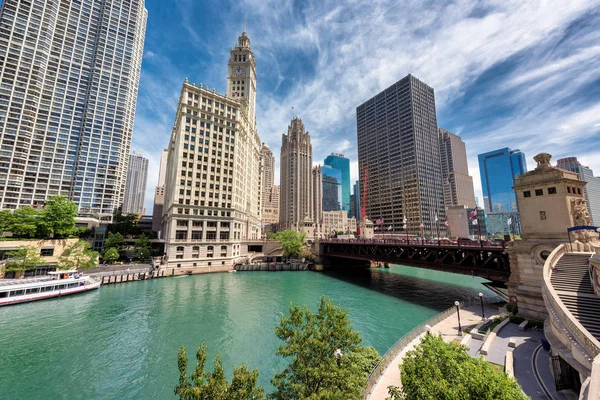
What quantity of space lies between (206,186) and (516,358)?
76.8 metres

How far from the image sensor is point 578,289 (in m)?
20.0

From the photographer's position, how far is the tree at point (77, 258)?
2066 inches

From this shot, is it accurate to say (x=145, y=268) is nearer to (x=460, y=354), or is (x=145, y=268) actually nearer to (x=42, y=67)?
(x=460, y=354)

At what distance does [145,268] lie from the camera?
6156 cm

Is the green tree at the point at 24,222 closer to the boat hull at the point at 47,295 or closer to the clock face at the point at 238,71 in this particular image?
the boat hull at the point at 47,295

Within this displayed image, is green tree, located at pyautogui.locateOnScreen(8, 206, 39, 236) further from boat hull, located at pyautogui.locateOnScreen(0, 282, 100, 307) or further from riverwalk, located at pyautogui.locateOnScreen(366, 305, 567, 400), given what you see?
riverwalk, located at pyautogui.locateOnScreen(366, 305, 567, 400)

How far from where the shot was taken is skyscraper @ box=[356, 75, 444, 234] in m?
161

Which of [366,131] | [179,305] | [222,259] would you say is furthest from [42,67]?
[366,131]

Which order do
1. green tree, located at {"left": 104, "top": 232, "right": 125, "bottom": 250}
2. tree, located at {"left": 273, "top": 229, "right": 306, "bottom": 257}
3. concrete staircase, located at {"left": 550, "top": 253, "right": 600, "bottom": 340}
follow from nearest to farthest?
1. concrete staircase, located at {"left": 550, "top": 253, "right": 600, "bottom": 340}
2. green tree, located at {"left": 104, "top": 232, "right": 125, "bottom": 250}
3. tree, located at {"left": 273, "top": 229, "right": 306, "bottom": 257}

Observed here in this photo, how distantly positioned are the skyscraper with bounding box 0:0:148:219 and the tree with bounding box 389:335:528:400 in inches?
5741

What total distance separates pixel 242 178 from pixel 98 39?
123m

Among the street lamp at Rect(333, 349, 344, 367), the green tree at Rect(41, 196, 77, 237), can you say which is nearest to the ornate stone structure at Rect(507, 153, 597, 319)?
the street lamp at Rect(333, 349, 344, 367)

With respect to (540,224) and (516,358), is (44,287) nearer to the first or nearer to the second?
(516,358)

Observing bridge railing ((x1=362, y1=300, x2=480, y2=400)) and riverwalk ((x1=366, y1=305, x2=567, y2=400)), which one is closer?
riverwalk ((x1=366, y1=305, x2=567, y2=400))
